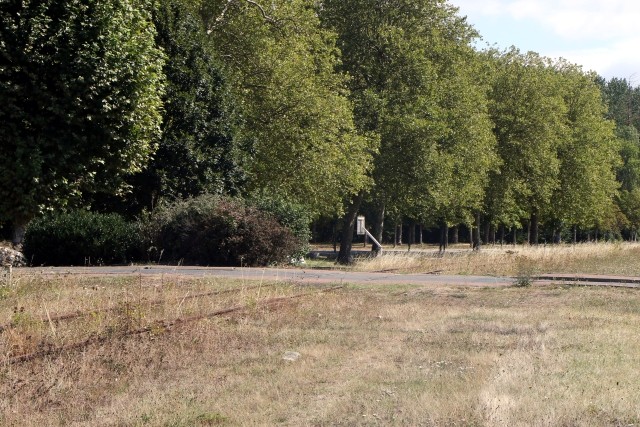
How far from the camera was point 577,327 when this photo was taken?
44.4 feet

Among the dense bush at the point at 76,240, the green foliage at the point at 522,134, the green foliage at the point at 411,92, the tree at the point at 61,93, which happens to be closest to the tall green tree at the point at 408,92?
the green foliage at the point at 411,92

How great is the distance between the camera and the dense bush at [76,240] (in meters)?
25.8

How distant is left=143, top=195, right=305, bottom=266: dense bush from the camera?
25328 millimetres

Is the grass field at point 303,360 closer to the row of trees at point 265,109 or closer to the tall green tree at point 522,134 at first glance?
the row of trees at point 265,109

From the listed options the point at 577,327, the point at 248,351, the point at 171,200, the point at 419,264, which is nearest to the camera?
the point at 248,351

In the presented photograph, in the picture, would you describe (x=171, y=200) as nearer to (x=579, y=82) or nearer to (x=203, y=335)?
(x=203, y=335)

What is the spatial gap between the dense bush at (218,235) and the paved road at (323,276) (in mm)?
1644

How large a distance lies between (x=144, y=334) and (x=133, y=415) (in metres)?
3.83

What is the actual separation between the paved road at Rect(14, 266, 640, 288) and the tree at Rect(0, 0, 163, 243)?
10.9ft

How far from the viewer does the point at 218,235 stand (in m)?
25.5

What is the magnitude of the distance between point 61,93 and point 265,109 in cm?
1909

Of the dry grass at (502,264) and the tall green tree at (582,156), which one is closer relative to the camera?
the dry grass at (502,264)

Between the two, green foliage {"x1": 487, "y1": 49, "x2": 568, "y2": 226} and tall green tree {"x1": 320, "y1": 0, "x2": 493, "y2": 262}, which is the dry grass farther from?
green foliage {"x1": 487, "y1": 49, "x2": 568, "y2": 226}

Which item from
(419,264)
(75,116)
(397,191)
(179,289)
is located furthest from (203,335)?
(397,191)
